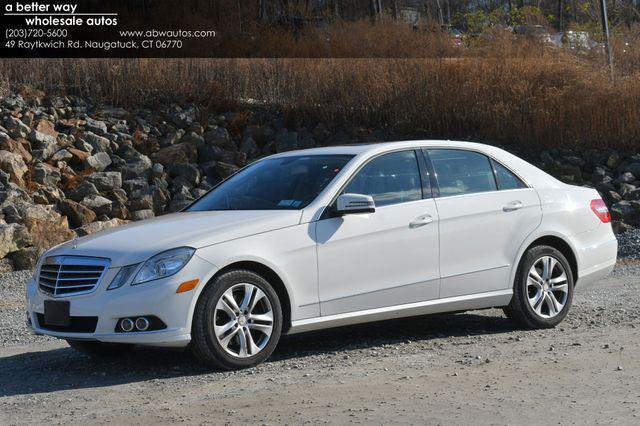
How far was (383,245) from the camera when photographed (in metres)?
8.23

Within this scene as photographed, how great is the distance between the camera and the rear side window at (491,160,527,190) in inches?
362

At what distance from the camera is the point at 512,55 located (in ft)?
88.7

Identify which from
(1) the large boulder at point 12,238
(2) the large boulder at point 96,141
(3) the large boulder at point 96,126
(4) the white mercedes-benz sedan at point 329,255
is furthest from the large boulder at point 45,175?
(4) the white mercedes-benz sedan at point 329,255

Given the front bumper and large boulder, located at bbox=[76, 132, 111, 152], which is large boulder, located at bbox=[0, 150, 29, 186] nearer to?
large boulder, located at bbox=[76, 132, 111, 152]

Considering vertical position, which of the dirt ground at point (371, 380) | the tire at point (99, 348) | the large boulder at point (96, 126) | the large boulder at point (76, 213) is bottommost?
the dirt ground at point (371, 380)

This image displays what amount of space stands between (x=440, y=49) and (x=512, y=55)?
6.91 ft

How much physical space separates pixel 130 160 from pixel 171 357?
50.6 ft

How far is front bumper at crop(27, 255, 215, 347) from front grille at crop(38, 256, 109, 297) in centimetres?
11

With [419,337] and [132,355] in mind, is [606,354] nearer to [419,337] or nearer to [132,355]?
[419,337]

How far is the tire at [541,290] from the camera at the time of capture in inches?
356

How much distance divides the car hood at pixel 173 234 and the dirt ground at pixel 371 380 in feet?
3.03

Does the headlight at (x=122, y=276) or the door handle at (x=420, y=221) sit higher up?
the door handle at (x=420, y=221)

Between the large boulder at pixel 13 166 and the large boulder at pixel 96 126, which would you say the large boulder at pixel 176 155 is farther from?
the large boulder at pixel 13 166

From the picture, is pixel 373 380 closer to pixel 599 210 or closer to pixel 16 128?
pixel 599 210
